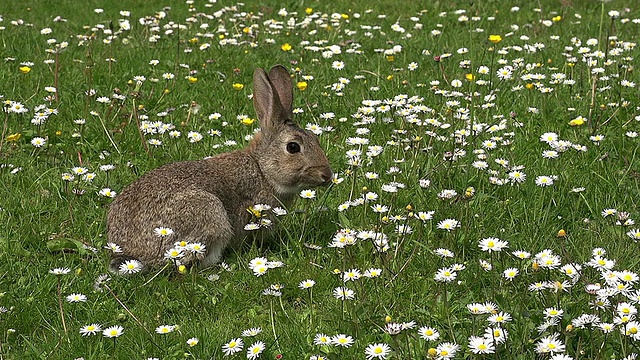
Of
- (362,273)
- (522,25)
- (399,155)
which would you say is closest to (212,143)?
(399,155)

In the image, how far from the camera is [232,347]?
4.18 m

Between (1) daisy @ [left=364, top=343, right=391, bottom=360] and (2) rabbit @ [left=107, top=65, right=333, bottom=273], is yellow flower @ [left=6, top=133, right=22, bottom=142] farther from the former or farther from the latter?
(1) daisy @ [left=364, top=343, right=391, bottom=360]

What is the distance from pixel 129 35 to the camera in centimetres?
1109

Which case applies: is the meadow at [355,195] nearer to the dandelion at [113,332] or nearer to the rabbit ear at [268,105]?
the dandelion at [113,332]

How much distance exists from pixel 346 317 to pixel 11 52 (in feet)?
21.7

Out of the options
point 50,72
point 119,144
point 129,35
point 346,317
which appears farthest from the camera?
point 129,35

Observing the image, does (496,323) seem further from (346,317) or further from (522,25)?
(522,25)

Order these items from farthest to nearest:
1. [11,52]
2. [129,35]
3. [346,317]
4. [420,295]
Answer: [129,35], [11,52], [420,295], [346,317]

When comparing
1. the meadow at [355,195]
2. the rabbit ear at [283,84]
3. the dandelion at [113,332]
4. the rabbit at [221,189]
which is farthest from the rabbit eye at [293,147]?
the dandelion at [113,332]

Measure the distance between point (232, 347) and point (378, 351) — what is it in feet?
2.17

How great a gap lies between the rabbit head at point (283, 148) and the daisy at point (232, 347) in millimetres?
2058

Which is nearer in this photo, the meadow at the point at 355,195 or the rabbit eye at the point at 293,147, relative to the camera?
the meadow at the point at 355,195

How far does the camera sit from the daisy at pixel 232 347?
418 cm

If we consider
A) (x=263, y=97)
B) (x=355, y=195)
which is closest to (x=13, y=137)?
(x=263, y=97)
